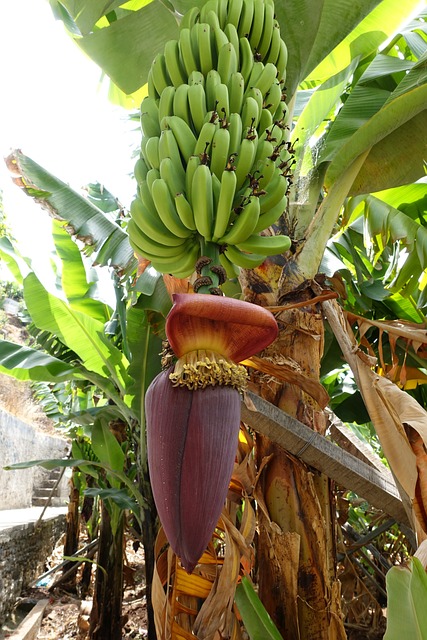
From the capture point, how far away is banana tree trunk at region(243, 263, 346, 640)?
1095 mm

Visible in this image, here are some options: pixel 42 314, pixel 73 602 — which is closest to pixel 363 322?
pixel 42 314

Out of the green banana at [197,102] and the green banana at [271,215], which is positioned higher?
the green banana at [197,102]

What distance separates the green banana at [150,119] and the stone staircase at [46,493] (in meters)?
7.49

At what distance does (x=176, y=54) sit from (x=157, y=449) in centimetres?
85

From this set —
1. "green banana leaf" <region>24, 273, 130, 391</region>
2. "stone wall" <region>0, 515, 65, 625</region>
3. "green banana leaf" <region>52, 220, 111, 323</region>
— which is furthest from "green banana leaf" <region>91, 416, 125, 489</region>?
"stone wall" <region>0, 515, 65, 625</region>

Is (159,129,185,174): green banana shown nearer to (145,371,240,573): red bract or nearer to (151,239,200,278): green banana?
(151,239,200,278): green banana

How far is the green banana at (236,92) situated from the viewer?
3.25 ft

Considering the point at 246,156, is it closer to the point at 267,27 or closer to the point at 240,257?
the point at 240,257

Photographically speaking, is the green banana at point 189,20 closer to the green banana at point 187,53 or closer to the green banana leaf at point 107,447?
the green banana at point 187,53

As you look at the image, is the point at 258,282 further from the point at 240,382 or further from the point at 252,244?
the point at 240,382

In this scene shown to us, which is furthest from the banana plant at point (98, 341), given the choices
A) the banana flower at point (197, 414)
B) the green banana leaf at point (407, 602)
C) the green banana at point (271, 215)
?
the green banana leaf at point (407, 602)

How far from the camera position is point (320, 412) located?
4.12ft

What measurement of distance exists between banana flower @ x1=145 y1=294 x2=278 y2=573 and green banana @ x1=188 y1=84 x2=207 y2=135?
429mm

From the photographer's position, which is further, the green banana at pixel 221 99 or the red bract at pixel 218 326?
the green banana at pixel 221 99
